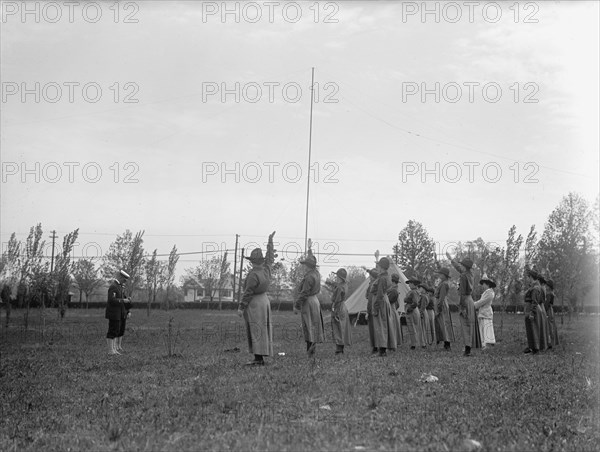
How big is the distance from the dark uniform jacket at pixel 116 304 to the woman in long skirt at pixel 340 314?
16.4 feet

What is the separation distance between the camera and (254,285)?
13.9m

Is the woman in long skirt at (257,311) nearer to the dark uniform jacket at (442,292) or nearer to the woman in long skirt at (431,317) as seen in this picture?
the dark uniform jacket at (442,292)

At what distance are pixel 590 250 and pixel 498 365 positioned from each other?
143ft

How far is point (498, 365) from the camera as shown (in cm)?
1332

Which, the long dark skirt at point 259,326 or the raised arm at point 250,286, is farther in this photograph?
the raised arm at point 250,286

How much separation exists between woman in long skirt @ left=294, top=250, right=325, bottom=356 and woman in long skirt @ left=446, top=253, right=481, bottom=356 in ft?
10.3

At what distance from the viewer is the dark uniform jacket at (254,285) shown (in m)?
13.9

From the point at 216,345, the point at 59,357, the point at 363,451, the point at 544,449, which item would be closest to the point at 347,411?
the point at 363,451

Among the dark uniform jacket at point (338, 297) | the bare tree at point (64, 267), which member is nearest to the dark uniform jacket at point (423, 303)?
the dark uniform jacket at point (338, 297)

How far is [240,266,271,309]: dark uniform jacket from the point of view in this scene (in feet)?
45.7

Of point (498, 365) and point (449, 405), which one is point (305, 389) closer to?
point (449, 405)

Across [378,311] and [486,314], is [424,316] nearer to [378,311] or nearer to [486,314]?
[486,314]

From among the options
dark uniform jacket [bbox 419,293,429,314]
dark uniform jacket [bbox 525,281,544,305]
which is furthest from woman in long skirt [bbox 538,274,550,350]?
dark uniform jacket [bbox 419,293,429,314]

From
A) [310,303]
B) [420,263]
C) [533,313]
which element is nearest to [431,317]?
[533,313]
